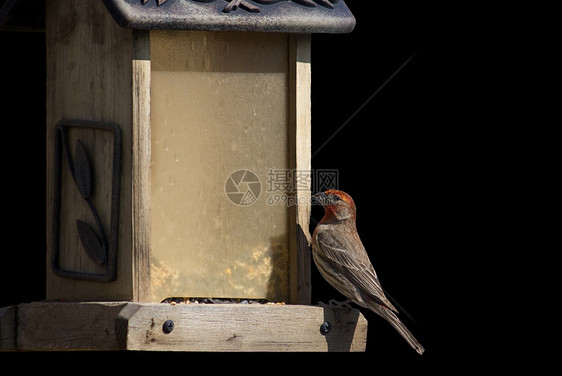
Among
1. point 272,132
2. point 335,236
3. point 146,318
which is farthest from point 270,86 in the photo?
point 146,318

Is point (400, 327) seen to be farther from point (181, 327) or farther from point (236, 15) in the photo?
point (236, 15)

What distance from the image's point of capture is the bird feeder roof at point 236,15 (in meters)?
8.90

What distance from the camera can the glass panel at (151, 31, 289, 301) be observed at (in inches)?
364

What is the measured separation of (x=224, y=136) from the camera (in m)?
9.41

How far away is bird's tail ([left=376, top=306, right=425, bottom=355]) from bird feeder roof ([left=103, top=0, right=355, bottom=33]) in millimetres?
2067

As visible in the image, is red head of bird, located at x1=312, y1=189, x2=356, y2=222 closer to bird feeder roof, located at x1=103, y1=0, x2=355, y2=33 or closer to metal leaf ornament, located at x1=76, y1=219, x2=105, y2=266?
bird feeder roof, located at x1=103, y1=0, x2=355, y2=33

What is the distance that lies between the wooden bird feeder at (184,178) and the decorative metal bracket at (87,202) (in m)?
0.01

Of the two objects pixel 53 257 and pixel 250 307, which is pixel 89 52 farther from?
pixel 250 307

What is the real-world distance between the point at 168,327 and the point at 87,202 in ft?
4.03

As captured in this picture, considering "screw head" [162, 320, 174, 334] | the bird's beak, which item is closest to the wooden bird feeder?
"screw head" [162, 320, 174, 334]

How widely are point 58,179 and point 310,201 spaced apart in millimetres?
1879

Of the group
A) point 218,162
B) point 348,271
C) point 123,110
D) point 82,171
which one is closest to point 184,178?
point 218,162

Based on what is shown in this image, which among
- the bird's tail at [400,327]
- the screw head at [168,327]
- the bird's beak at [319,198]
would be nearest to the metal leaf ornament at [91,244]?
the screw head at [168,327]

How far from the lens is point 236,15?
29.9ft
